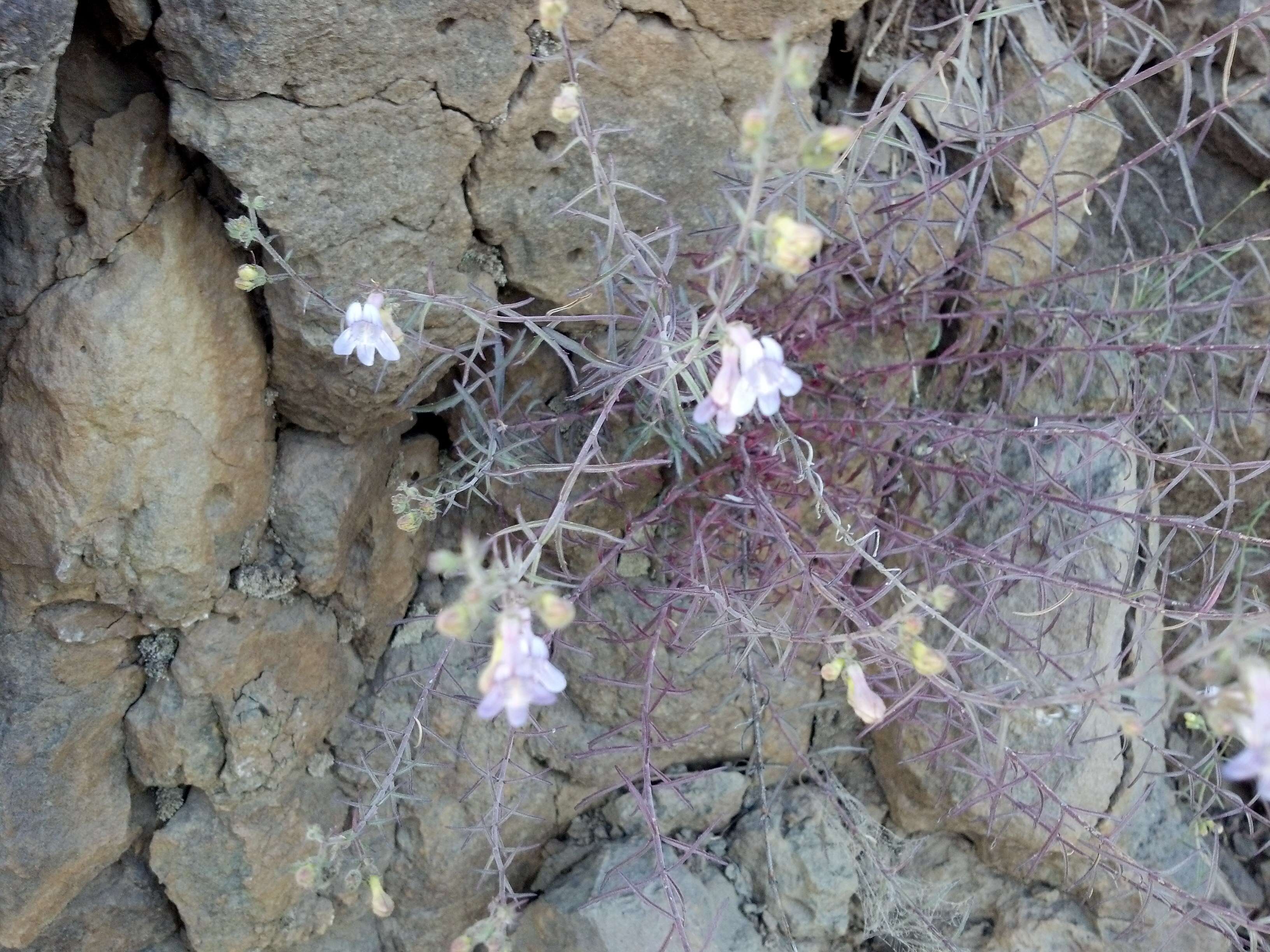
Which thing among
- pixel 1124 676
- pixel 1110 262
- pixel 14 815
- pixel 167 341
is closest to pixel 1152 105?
pixel 1110 262

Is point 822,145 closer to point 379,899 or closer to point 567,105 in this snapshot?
point 567,105

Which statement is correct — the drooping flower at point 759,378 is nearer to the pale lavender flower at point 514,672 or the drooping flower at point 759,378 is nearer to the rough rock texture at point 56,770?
the pale lavender flower at point 514,672

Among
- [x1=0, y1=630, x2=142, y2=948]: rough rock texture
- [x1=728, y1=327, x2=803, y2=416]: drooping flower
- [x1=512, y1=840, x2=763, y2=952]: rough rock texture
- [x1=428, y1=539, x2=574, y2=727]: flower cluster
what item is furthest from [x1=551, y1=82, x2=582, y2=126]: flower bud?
[x1=512, y1=840, x2=763, y2=952]: rough rock texture

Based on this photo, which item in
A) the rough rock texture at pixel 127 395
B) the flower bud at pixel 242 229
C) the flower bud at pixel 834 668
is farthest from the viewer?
the rough rock texture at pixel 127 395

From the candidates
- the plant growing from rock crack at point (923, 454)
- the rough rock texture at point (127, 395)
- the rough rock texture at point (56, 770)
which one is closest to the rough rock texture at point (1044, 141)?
the plant growing from rock crack at point (923, 454)

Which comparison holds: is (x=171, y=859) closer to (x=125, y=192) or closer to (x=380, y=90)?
(x=125, y=192)

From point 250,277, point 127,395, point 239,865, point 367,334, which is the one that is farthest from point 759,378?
point 239,865

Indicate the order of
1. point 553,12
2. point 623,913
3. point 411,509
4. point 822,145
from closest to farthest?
point 822,145 → point 553,12 → point 411,509 → point 623,913
